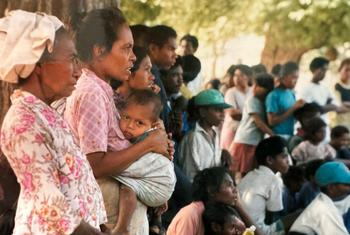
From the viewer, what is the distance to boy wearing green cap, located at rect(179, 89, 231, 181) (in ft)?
20.9

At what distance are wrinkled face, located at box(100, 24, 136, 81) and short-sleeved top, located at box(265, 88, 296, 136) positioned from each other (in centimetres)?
458

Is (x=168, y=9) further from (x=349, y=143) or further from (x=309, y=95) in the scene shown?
(x=349, y=143)

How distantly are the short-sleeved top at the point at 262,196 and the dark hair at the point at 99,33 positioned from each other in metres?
2.56

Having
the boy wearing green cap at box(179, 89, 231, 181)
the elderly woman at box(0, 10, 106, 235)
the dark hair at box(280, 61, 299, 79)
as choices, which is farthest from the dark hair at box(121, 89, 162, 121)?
the dark hair at box(280, 61, 299, 79)

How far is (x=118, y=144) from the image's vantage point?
414 centimetres

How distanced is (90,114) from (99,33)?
1.38 feet

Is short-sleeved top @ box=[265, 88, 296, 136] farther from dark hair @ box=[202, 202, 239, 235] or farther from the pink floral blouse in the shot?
the pink floral blouse

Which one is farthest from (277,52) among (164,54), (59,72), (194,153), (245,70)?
(59,72)

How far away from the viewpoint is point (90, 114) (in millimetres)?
3961

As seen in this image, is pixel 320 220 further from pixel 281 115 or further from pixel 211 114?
pixel 281 115

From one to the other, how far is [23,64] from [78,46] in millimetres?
959

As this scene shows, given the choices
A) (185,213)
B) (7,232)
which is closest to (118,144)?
(7,232)

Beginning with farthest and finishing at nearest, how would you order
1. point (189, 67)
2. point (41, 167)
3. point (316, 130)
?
point (316, 130)
point (189, 67)
point (41, 167)

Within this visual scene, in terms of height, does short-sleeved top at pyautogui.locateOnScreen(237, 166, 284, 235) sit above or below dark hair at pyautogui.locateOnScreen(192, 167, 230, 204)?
below
